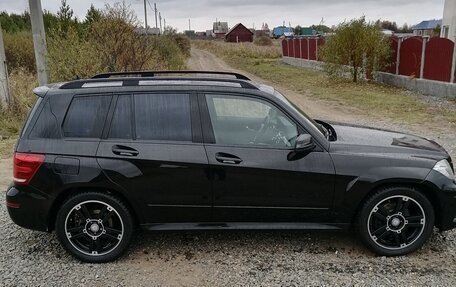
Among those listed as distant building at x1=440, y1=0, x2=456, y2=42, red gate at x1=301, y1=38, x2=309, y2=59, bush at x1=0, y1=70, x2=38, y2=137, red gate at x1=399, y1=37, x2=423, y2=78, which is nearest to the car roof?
bush at x1=0, y1=70, x2=38, y2=137

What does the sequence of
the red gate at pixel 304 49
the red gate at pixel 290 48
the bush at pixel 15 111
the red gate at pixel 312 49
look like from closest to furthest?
the bush at pixel 15 111 → the red gate at pixel 312 49 → the red gate at pixel 304 49 → the red gate at pixel 290 48

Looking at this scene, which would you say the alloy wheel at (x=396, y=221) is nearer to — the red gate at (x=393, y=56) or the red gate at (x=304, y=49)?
the red gate at (x=393, y=56)

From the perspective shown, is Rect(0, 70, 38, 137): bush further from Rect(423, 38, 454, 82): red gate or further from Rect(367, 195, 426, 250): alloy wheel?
Rect(423, 38, 454, 82): red gate

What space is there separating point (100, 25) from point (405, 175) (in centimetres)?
963

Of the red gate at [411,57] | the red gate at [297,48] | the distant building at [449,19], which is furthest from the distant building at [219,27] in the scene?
the red gate at [411,57]

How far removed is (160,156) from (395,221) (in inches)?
86.2

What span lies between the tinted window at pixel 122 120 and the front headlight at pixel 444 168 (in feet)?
9.08

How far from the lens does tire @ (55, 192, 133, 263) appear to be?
364 cm

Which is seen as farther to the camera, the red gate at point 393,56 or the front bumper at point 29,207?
the red gate at point 393,56

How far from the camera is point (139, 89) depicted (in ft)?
12.3

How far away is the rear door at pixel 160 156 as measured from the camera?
360 centimetres

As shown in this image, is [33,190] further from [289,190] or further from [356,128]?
[356,128]

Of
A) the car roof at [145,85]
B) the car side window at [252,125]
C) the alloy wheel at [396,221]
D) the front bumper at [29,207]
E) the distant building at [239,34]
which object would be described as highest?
the distant building at [239,34]

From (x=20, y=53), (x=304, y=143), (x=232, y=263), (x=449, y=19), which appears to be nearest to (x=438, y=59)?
(x=449, y=19)
